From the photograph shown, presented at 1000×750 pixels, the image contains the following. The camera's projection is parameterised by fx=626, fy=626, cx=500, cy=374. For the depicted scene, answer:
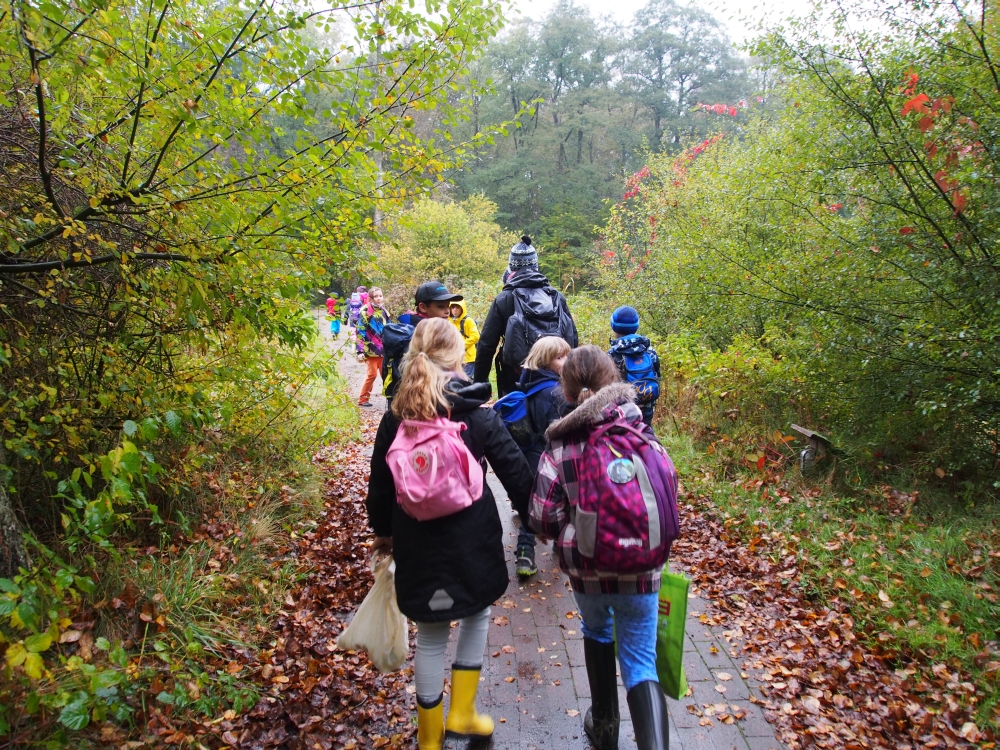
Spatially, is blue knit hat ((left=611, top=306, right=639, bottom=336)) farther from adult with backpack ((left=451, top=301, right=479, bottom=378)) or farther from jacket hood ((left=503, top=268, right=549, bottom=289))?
adult with backpack ((left=451, top=301, right=479, bottom=378))

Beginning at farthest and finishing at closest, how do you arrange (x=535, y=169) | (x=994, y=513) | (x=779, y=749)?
(x=535, y=169)
(x=994, y=513)
(x=779, y=749)

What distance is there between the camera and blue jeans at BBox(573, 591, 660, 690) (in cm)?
269

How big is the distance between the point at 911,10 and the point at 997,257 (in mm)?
2161

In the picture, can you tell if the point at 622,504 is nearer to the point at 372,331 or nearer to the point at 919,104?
the point at 919,104

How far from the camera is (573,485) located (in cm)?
266

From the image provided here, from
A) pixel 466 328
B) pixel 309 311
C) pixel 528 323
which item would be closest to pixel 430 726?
pixel 528 323

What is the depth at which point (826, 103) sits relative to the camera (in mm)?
5613

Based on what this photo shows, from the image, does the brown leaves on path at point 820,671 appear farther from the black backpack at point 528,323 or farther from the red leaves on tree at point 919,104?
the red leaves on tree at point 919,104

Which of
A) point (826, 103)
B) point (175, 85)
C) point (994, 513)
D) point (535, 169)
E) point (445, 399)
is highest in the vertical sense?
point (535, 169)

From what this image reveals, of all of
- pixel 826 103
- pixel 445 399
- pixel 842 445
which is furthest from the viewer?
pixel 842 445

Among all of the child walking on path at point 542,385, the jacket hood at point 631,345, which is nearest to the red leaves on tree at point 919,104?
the jacket hood at point 631,345

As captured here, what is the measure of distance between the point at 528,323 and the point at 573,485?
2526 mm

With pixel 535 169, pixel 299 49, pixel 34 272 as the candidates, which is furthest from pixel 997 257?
pixel 535 169

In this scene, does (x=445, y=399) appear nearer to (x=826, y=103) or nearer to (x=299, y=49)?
(x=299, y=49)
